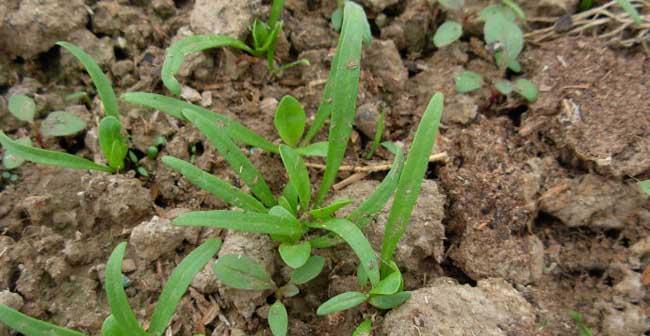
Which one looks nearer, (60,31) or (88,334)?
(88,334)

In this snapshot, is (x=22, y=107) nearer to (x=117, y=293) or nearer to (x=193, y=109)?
(x=193, y=109)

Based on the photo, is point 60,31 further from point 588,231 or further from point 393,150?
point 588,231

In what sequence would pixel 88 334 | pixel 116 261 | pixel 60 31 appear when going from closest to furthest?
1. pixel 116 261
2. pixel 88 334
3. pixel 60 31

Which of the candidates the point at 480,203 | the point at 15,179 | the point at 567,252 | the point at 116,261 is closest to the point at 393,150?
the point at 480,203

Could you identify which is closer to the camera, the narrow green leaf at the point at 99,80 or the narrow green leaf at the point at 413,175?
the narrow green leaf at the point at 413,175

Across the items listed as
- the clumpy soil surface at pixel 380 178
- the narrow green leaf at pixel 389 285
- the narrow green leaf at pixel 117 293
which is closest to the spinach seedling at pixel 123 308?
the narrow green leaf at pixel 117 293

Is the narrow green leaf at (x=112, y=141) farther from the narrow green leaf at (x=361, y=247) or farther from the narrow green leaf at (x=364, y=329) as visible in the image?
the narrow green leaf at (x=364, y=329)
